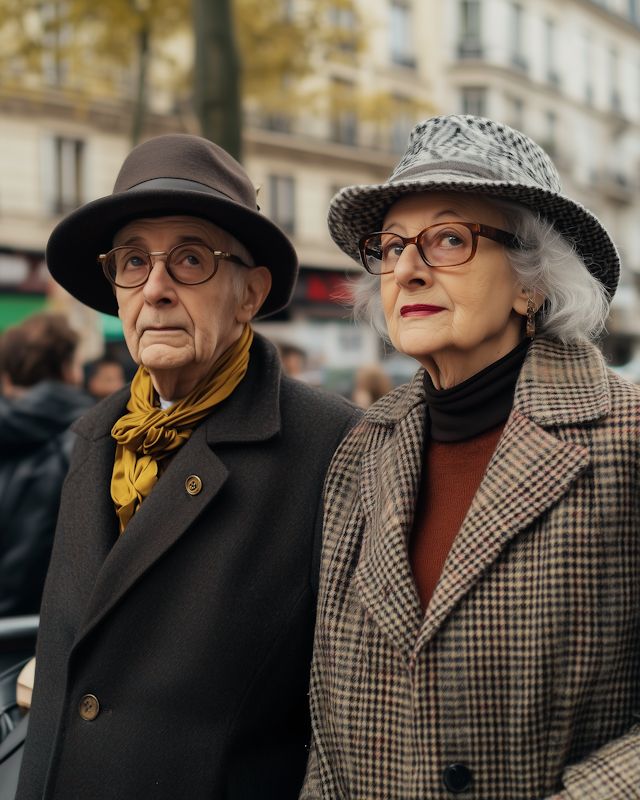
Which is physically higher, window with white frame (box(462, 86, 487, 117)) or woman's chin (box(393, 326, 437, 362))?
window with white frame (box(462, 86, 487, 117))

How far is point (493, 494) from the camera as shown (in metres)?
1.71

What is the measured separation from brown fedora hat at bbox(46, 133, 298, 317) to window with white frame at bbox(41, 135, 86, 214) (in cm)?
1593

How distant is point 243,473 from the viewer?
2.21 meters

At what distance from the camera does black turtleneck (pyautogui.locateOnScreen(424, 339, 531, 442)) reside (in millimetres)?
1865

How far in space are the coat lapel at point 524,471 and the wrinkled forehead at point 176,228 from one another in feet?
3.32

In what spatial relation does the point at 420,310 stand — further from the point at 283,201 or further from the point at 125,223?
the point at 283,201

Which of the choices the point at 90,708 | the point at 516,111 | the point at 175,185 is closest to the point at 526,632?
the point at 90,708

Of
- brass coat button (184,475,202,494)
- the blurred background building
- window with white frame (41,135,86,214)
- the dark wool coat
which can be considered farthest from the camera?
window with white frame (41,135,86,214)

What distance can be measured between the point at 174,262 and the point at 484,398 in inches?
38.7

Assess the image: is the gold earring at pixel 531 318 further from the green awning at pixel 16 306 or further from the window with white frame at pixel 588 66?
the window with white frame at pixel 588 66

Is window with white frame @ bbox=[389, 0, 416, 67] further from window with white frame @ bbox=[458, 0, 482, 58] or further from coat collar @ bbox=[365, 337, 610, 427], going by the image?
coat collar @ bbox=[365, 337, 610, 427]

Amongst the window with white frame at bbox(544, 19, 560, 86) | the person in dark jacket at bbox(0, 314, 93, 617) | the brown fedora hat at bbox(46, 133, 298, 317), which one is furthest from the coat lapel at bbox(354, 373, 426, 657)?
the window with white frame at bbox(544, 19, 560, 86)

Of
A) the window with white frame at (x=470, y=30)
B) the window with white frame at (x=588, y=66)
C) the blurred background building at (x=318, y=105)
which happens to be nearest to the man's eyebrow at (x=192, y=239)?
the blurred background building at (x=318, y=105)

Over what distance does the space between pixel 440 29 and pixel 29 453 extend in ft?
82.2
